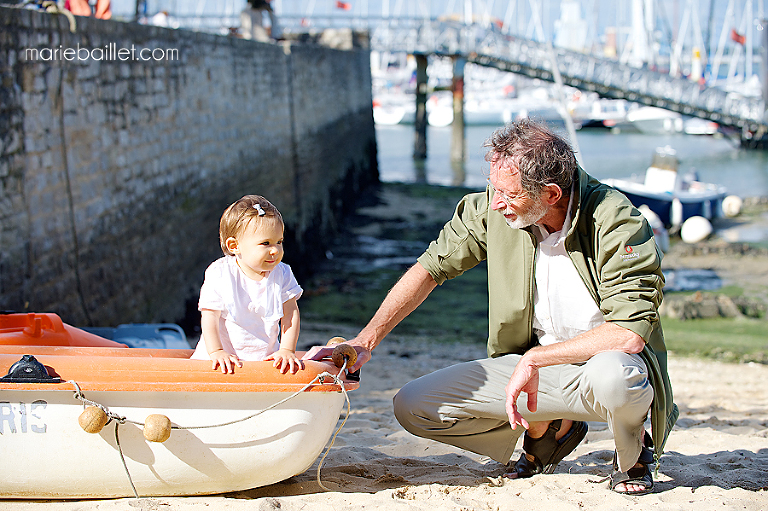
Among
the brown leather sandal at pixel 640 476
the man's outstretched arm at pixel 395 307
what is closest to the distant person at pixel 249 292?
the man's outstretched arm at pixel 395 307

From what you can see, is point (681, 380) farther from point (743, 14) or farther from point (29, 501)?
point (743, 14)

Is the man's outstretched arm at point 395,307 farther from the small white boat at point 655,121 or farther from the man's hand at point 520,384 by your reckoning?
the small white boat at point 655,121

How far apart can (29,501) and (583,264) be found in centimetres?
225

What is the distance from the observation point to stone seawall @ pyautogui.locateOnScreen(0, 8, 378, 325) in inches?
194

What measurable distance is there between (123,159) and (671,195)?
11297mm

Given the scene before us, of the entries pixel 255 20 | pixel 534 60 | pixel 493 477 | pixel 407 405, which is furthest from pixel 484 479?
pixel 534 60

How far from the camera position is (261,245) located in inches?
110

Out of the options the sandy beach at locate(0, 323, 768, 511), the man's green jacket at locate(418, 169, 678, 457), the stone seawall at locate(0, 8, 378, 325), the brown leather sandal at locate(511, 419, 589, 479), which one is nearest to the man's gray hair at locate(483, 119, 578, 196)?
the man's green jacket at locate(418, 169, 678, 457)

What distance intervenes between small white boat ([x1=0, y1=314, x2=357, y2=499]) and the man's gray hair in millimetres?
1030

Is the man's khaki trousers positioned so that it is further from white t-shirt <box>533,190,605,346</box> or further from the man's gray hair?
the man's gray hair

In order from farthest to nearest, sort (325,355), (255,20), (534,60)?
(534,60), (255,20), (325,355)

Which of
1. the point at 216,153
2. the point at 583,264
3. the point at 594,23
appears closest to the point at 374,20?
the point at 216,153

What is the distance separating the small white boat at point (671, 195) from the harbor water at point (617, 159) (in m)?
3.00

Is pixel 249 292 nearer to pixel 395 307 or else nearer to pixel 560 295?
pixel 395 307
